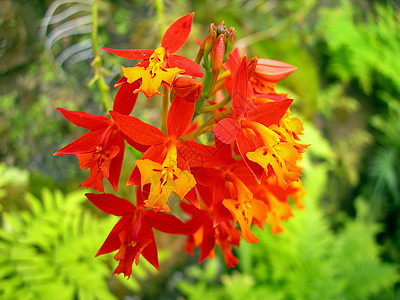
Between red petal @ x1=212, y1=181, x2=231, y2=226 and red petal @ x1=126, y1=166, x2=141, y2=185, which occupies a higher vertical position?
red petal @ x1=126, y1=166, x2=141, y2=185

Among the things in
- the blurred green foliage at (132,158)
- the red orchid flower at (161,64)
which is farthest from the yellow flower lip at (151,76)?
the blurred green foliage at (132,158)

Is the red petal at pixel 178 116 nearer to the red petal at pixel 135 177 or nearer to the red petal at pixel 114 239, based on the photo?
the red petal at pixel 135 177

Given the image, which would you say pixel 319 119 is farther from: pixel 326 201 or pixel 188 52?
pixel 188 52

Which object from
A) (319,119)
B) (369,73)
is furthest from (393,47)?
(319,119)

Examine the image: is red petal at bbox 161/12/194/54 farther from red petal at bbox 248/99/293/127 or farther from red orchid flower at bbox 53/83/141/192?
red petal at bbox 248/99/293/127

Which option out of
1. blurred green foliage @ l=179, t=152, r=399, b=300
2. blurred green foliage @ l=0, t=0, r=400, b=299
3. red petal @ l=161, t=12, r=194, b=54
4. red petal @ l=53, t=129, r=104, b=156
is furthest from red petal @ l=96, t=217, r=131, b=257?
blurred green foliage @ l=179, t=152, r=399, b=300

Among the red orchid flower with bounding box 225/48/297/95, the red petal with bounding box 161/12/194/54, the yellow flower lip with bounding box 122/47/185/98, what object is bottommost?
the red orchid flower with bounding box 225/48/297/95
